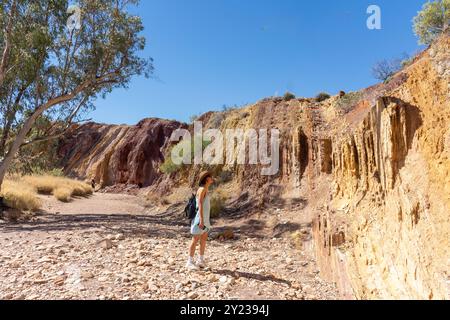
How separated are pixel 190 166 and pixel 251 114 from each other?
4671mm

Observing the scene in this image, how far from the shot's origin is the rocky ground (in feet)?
11.9

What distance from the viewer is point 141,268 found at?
177 inches

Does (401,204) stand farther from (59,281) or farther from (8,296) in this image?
(8,296)

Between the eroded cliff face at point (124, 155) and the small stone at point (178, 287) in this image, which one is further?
the eroded cliff face at point (124, 155)

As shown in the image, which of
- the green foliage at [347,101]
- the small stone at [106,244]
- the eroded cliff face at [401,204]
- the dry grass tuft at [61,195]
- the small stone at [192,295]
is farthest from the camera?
the dry grass tuft at [61,195]

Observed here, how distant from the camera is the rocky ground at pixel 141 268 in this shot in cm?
363

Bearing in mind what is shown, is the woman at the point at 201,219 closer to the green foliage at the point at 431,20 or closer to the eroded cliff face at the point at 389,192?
the eroded cliff face at the point at 389,192

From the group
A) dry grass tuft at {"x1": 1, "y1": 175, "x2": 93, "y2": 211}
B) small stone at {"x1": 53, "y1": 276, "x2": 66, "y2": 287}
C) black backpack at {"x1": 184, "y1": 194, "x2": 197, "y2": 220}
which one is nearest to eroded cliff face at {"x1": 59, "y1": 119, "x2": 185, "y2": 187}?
dry grass tuft at {"x1": 1, "y1": 175, "x2": 93, "y2": 211}

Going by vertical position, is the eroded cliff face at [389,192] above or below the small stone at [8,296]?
above

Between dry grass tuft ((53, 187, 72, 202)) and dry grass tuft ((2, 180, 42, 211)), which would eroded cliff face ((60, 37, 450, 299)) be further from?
dry grass tuft ((53, 187, 72, 202))

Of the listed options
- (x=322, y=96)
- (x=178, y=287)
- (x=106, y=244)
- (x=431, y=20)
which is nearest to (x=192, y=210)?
(x=178, y=287)

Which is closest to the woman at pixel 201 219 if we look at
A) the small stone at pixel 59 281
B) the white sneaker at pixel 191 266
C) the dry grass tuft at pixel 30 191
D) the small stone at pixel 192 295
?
the white sneaker at pixel 191 266

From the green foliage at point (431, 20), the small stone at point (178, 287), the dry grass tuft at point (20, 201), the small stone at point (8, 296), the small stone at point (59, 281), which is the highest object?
the green foliage at point (431, 20)
